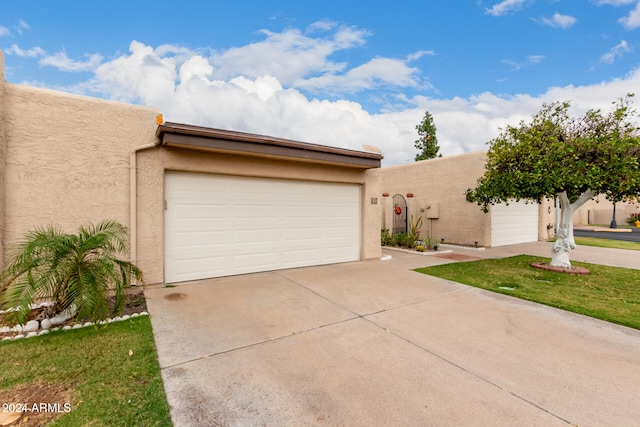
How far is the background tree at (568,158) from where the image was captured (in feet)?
20.3

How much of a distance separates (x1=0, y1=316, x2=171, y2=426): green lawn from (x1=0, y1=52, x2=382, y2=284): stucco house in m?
2.11

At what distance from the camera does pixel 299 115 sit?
15.4m

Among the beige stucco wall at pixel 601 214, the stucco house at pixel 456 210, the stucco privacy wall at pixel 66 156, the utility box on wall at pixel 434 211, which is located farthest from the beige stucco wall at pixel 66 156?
the beige stucco wall at pixel 601 214

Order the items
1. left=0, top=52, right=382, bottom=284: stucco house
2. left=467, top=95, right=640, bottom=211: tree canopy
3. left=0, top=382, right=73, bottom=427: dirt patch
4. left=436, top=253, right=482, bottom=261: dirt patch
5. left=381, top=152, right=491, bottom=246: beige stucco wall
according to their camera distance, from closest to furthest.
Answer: left=0, top=382, right=73, bottom=427: dirt patch < left=0, top=52, right=382, bottom=284: stucco house < left=467, top=95, right=640, bottom=211: tree canopy < left=436, top=253, right=482, bottom=261: dirt patch < left=381, top=152, right=491, bottom=246: beige stucco wall

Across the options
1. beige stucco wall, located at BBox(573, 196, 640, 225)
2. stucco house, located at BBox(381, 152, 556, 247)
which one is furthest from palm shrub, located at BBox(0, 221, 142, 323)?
beige stucco wall, located at BBox(573, 196, 640, 225)

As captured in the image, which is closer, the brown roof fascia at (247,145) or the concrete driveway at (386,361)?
the concrete driveway at (386,361)

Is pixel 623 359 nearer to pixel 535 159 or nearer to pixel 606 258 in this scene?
pixel 535 159

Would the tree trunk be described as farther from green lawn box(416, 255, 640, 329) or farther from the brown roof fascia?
the brown roof fascia

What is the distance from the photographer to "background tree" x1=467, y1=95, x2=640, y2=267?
6195mm

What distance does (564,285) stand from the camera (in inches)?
252

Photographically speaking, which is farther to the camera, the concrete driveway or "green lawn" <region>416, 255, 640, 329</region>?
"green lawn" <region>416, 255, 640, 329</region>

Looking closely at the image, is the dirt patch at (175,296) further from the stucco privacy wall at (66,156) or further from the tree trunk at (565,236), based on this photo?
the tree trunk at (565,236)

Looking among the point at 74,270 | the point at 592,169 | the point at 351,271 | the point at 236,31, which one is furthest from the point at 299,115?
the point at 74,270

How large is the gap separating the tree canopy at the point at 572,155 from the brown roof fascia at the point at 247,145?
3811 millimetres
